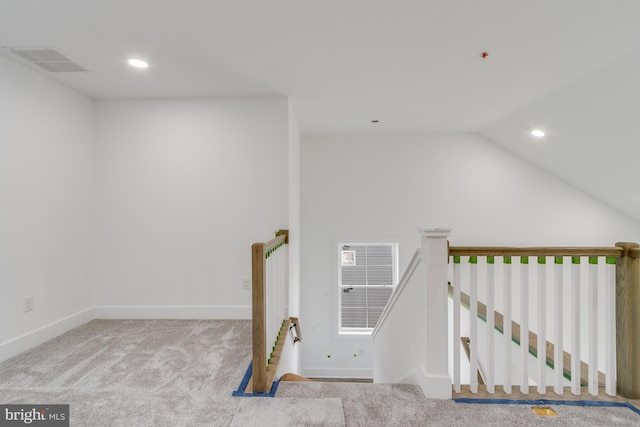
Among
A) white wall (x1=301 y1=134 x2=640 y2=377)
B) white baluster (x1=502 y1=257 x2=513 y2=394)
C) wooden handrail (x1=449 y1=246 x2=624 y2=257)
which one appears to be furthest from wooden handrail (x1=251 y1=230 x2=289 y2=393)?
white wall (x1=301 y1=134 x2=640 y2=377)

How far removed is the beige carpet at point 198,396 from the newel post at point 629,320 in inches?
6.8

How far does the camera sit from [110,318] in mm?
3143

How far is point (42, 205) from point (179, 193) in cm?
110

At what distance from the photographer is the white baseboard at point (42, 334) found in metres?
2.28

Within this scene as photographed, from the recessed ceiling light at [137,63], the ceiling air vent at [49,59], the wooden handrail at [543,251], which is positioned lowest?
the wooden handrail at [543,251]

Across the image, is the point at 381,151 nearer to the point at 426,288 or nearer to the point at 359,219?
the point at 359,219

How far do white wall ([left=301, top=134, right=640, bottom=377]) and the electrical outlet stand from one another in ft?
10.3

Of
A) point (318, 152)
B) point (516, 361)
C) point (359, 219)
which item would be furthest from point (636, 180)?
point (318, 152)

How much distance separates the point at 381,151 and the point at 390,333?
287 cm

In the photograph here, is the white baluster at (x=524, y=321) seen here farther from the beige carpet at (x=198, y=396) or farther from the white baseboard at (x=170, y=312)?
the white baseboard at (x=170, y=312)

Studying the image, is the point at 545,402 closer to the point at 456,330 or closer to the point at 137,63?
the point at 456,330

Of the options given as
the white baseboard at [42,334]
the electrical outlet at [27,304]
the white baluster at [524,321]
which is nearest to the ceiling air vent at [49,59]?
the electrical outlet at [27,304]

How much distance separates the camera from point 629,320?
179 cm

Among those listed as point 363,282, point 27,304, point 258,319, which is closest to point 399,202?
point 363,282
